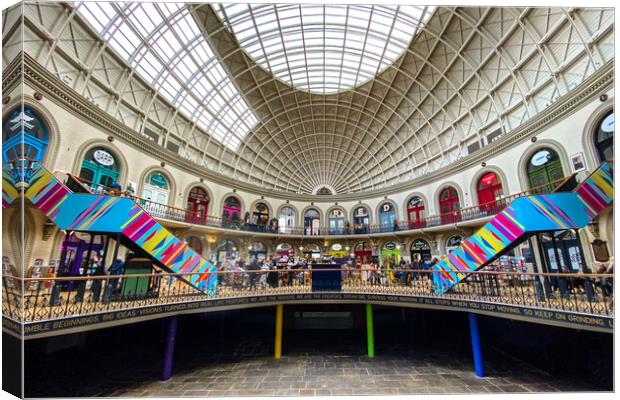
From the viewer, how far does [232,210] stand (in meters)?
17.8

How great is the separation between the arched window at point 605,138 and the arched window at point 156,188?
16998 millimetres

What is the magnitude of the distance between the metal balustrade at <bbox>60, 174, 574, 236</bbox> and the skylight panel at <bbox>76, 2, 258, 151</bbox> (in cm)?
608

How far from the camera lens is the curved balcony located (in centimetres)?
439

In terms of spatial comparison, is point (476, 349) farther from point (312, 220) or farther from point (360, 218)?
point (312, 220)

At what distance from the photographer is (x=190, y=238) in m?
14.8

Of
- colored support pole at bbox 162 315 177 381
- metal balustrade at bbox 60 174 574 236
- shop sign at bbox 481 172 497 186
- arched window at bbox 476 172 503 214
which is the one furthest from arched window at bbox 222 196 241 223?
shop sign at bbox 481 172 497 186

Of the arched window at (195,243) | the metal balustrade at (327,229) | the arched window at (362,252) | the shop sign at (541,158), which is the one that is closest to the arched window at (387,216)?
the metal balustrade at (327,229)

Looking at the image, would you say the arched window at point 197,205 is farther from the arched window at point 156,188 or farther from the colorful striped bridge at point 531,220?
the colorful striped bridge at point 531,220

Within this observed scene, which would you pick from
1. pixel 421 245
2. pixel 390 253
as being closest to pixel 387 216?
pixel 390 253

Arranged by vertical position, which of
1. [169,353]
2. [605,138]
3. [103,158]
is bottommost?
[169,353]

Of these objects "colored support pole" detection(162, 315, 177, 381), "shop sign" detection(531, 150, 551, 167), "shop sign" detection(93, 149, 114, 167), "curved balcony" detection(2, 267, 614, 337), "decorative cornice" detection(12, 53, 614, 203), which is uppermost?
"decorative cornice" detection(12, 53, 614, 203)

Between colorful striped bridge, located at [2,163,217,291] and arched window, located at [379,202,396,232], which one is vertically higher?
arched window, located at [379,202,396,232]

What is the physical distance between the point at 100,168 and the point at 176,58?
23.3 feet

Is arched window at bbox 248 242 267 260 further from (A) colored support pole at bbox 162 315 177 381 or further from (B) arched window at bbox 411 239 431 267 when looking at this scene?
(B) arched window at bbox 411 239 431 267
